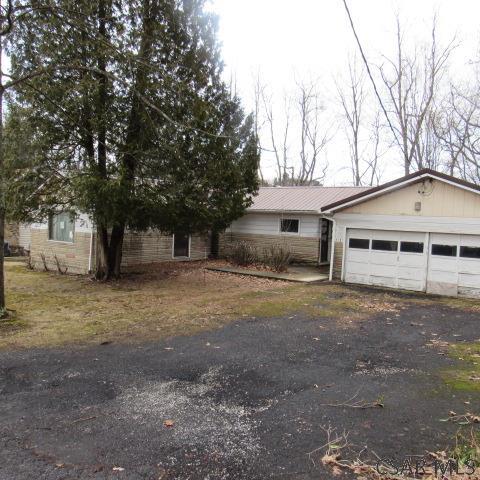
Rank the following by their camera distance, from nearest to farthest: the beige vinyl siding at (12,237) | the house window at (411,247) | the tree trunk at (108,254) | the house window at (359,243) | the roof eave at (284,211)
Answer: the house window at (411,247)
the tree trunk at (108,254)
the house window at (359,243)
the roof eave at (284,211)
the beige vinyl siding at (12,237)

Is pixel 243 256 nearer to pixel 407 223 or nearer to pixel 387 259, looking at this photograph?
pixel 387 259

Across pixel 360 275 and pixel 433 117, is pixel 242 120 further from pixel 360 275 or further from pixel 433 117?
pixel 433 117

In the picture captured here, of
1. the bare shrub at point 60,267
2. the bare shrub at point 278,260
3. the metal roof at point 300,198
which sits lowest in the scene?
the bare shrub at point 60,267

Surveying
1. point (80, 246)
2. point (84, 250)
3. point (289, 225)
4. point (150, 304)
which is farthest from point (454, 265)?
point (80, 246)

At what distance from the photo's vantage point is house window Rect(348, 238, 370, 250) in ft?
47.3

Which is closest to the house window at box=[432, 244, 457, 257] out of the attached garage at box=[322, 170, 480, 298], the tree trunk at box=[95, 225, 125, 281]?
the attached garage at box=[322, 170, 480, 298]

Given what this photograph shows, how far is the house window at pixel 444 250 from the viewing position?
12641mm

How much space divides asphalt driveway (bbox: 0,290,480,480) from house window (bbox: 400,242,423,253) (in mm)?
5975

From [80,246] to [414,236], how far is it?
460 inches

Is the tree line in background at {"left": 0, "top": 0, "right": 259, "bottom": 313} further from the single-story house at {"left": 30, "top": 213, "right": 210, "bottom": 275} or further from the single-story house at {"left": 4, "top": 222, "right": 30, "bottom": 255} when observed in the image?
the single-story house at {"left": 4, "top": 222, "right": 30, "bottom": 255}

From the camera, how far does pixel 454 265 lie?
12633mm

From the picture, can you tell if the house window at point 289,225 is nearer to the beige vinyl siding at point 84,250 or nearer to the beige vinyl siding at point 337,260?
the beige vinyl siding at point 337,260

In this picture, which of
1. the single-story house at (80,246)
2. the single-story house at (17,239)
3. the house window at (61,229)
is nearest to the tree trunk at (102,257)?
the single-story house at (80,246)

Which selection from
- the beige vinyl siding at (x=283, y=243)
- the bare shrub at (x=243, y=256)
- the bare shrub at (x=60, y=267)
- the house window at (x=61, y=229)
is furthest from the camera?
the beige vinyl siding at (x=283, y=243)
